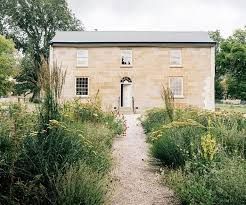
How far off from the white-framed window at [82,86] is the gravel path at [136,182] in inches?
810

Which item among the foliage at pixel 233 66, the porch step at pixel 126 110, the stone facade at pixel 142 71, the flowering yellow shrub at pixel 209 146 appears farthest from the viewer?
the foliage at pixel 233 66

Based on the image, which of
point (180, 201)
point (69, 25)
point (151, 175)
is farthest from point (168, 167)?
point (69, 25)

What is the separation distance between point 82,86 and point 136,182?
2467 cm

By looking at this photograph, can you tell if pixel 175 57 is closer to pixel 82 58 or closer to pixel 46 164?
pixel 82 58

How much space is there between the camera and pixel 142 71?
31.5 m

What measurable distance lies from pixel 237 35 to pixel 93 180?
169 feet

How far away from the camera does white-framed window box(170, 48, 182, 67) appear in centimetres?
3156

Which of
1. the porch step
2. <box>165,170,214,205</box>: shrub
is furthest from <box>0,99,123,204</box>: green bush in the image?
the porch step

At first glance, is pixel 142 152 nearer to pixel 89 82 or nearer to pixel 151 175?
pixel 151 175

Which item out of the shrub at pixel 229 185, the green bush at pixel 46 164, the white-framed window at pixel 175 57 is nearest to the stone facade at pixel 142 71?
the white-framed window at pixel 175 57

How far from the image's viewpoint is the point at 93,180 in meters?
5.19

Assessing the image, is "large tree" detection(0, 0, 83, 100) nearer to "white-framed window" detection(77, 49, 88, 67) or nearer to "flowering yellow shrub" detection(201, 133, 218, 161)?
"white-framed window" detection(77, 49, 88, 67)

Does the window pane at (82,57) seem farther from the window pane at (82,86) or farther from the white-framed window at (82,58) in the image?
the window pane at (82,86)

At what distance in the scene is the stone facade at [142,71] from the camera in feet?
102
